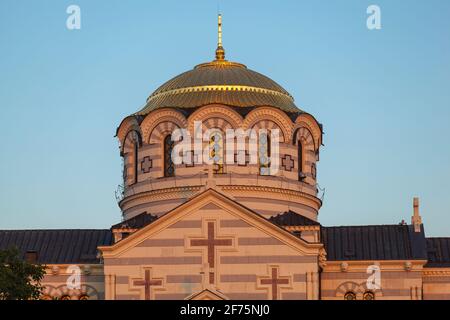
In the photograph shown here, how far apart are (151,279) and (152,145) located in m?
7.69

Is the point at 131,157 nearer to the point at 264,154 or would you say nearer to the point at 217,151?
the point at 217,151

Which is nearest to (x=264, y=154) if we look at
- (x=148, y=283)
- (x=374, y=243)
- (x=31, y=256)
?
(x=374, y=243)

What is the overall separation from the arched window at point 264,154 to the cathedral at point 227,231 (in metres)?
0.04

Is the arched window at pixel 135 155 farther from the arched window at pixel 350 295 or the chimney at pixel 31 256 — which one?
the arched window at pixel 350 295

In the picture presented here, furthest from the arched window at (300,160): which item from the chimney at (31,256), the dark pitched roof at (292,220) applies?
the chimney at (31,256)

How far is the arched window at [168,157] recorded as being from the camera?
61.8 metres

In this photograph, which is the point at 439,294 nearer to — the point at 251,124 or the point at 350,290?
the point at 350,290

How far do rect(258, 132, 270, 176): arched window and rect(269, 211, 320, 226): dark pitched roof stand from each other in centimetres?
217

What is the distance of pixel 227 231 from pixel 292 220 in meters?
4.45

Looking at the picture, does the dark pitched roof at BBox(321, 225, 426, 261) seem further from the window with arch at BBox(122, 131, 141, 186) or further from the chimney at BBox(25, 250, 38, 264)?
the chimney at BBox(25, 250, 38, 264)

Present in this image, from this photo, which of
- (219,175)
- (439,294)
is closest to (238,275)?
(219,175)

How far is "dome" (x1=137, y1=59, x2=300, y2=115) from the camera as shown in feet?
204

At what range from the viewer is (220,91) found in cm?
6269

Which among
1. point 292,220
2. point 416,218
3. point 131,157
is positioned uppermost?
point 131,157
